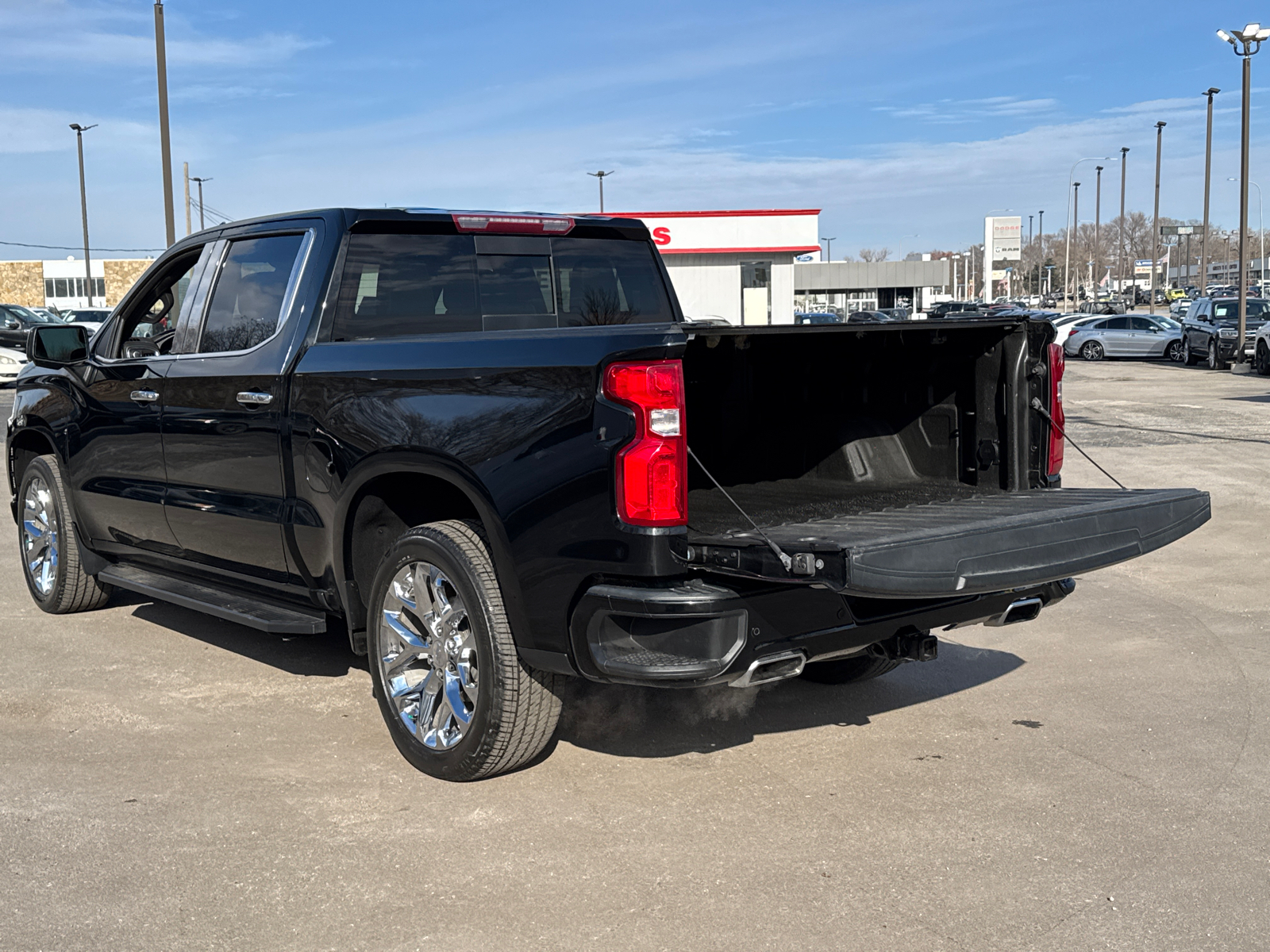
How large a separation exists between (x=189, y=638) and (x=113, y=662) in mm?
519

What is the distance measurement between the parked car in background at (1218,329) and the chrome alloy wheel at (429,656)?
3219 centimetres

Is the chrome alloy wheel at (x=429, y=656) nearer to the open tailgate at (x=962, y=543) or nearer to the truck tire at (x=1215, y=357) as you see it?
the open tailgate at (x=962, y=543)

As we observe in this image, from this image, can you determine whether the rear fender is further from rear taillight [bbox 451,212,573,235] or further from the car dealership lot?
rear taillight [bbox 451,212,573,235]

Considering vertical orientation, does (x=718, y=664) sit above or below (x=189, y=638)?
above

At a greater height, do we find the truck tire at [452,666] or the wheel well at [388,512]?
the wheel well at [388,512]

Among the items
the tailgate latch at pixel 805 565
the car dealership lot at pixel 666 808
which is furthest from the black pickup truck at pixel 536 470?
the car dealership lot at pixel 666 808

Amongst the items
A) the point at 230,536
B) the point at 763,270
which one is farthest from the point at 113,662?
the point at 763,270

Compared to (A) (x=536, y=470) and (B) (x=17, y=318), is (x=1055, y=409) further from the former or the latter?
(B) (x=17, y=318)

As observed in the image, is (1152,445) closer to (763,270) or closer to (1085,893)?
(1085,893)

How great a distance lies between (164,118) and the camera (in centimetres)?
2628

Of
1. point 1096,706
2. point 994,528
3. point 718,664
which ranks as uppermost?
point 994,528

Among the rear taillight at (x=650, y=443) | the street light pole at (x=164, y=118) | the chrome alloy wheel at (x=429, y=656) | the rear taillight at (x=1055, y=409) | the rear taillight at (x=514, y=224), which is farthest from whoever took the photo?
the street light pole at (x=164, y=118)

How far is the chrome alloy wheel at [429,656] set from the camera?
4.39m

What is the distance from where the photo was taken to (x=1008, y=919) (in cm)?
338
